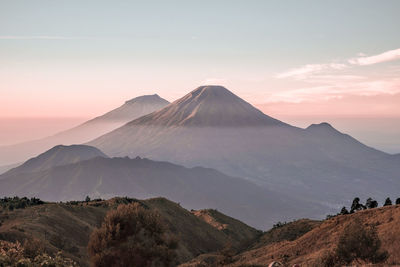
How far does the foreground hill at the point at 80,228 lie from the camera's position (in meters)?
48.9

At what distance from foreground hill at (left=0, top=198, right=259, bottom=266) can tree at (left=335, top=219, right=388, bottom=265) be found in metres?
15.7

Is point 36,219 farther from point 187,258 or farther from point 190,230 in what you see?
point 190,230

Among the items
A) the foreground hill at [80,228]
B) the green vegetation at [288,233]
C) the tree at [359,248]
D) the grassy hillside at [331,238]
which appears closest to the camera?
the tree at [359,248]

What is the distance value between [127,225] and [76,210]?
36502mm

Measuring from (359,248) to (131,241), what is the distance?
69.5ft

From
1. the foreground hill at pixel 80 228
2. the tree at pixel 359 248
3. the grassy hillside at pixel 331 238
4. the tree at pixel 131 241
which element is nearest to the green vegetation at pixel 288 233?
the foreground hill at pixel 80 228

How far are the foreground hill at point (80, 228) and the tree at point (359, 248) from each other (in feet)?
51.6

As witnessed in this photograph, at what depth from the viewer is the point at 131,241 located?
125 feet

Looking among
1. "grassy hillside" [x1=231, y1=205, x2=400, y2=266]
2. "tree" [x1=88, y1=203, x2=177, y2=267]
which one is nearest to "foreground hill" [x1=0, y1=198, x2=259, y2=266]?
"tree" [x1=88, y1=203, x2=177, y2=267]

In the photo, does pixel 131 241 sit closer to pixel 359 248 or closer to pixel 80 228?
pixel 359 248

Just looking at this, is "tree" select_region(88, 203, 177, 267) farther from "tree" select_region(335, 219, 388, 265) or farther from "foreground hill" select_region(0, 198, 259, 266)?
"tree" select_region(335, 219, 388, 265)

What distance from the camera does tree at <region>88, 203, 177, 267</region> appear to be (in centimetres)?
3697

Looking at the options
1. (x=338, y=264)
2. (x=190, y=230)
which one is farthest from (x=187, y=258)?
(x=338, y=264)

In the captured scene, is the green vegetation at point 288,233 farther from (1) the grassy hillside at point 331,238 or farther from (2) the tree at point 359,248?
(2) the tree at point 359,248
